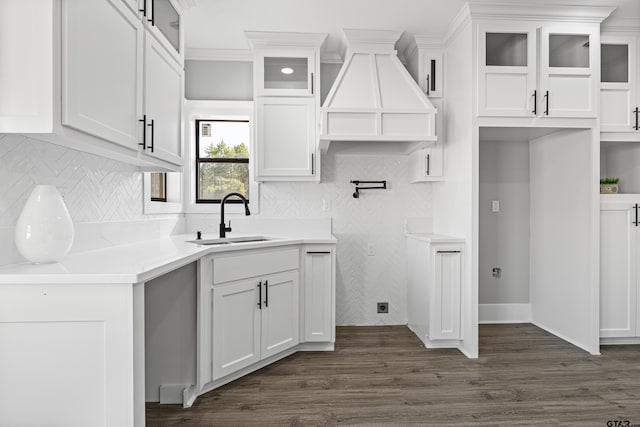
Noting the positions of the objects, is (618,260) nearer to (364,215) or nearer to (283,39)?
(364,215)

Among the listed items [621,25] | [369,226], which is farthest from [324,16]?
[621,25]

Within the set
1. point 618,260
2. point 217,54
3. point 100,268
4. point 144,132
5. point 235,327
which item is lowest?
point 235,327

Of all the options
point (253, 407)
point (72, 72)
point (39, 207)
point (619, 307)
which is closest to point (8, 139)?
point (39, 207)

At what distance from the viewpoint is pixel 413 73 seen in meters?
3.61

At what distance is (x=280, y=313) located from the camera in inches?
114

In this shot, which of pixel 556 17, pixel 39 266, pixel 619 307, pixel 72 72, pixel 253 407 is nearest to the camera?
pixel 72 72

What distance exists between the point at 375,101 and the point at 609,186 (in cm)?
205

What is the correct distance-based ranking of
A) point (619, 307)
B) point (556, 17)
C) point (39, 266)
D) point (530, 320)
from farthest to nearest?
point (530, 320) < point (619, 307) < point (556, 17) < point (39, 266)

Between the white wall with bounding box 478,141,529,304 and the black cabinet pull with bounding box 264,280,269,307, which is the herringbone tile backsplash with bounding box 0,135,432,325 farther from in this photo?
the black cabinet pull with bounding box 264,280,269,307

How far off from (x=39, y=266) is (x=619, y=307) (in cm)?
394

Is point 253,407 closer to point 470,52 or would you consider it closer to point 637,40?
point 470,52

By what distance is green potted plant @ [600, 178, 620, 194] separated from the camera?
3.21m

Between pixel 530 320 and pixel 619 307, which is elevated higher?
pixel 619 307

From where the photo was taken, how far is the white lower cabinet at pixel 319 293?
123 inches
